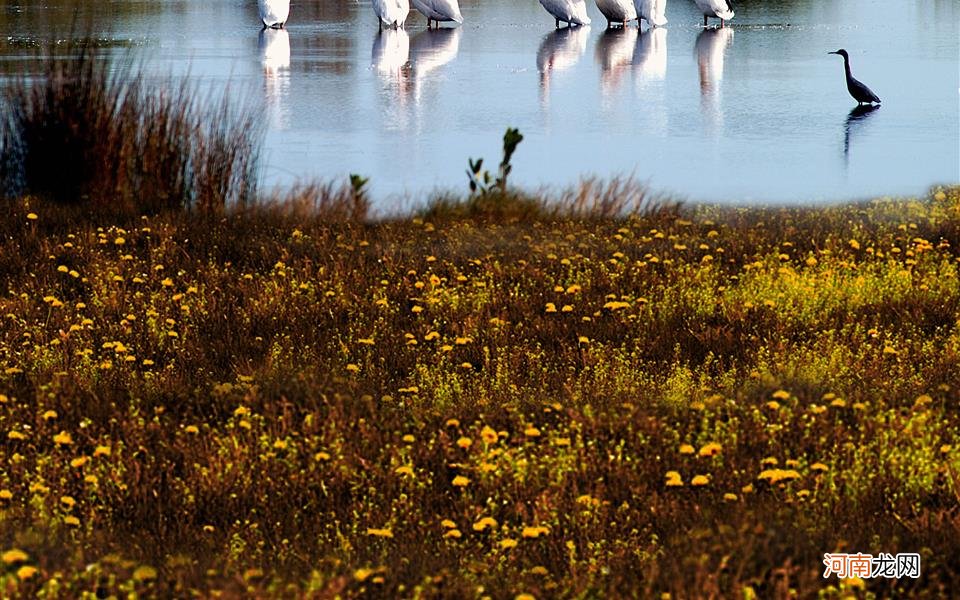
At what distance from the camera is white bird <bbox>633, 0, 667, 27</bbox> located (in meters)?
32.6

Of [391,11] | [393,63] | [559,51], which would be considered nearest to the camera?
[393,63]

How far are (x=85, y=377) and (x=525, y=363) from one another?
5.87 feet

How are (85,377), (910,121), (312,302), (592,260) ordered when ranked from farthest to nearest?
1. (910,121)
2. (592,260)
3. (312,302)
4. (85,377)

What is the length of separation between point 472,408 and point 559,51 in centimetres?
2174

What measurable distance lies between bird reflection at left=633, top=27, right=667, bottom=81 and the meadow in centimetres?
1314

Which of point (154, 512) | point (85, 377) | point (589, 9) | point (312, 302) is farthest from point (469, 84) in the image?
point (589, 9)

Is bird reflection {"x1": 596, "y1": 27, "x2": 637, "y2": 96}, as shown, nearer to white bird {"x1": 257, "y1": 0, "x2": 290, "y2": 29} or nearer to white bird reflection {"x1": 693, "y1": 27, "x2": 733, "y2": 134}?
white bird reflection {"x1": 693, "y1": 27, "x2": 733, "y2": 134}

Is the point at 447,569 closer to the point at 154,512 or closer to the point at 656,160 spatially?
the point at 154,512

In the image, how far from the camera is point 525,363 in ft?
21.3

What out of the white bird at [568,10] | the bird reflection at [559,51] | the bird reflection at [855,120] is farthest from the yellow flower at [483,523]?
the white bird at [568,10]

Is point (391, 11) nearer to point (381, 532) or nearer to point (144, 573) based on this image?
point (381, 532)

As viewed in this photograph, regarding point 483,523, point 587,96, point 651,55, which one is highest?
point 651,55

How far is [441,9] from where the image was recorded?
3209cm

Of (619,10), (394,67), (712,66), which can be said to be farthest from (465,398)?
(619,10)
